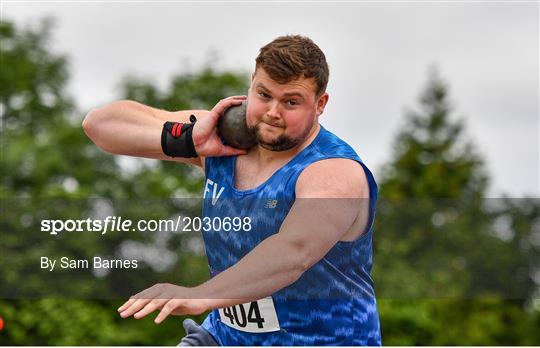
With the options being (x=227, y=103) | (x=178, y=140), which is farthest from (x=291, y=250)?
(x=178, y=140)

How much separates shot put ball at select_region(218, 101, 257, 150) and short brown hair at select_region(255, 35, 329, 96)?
1.17 ft

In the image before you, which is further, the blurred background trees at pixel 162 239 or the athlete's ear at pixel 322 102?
the blurred background trees at pixel 162 239

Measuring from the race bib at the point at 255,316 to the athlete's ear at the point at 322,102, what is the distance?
1.03 metres

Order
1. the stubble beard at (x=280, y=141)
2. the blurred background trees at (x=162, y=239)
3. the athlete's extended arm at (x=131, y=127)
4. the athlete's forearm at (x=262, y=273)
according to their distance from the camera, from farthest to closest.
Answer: the blurred background trees at (x=162, y=239), the athlete's extended arm at (x=131, y=127), the stubble beard at (x=280, y=141), the athlete's forearm at (x=262, y=273)

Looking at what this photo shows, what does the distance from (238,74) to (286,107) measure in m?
25.1

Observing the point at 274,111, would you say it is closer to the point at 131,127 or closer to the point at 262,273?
the point at 262,273

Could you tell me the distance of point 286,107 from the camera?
5797 millimetres

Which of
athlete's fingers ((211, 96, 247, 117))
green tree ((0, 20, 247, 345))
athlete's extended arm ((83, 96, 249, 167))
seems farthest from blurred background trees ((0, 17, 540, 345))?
athlete's fingers ((211, 96, 247, 117))

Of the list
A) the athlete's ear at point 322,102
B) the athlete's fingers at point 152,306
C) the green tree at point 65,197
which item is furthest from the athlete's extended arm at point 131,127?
the green tree at point 65,197

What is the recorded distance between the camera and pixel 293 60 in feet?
18.8

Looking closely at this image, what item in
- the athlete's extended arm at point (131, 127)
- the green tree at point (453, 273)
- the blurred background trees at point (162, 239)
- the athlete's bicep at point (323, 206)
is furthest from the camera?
the green tree at point (453, 273)

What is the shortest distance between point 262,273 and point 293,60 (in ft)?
3.75

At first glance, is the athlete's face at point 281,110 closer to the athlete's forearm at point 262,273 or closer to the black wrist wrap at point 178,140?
the black wrist wrap at point 178,140

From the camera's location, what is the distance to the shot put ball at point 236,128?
6.12 m
